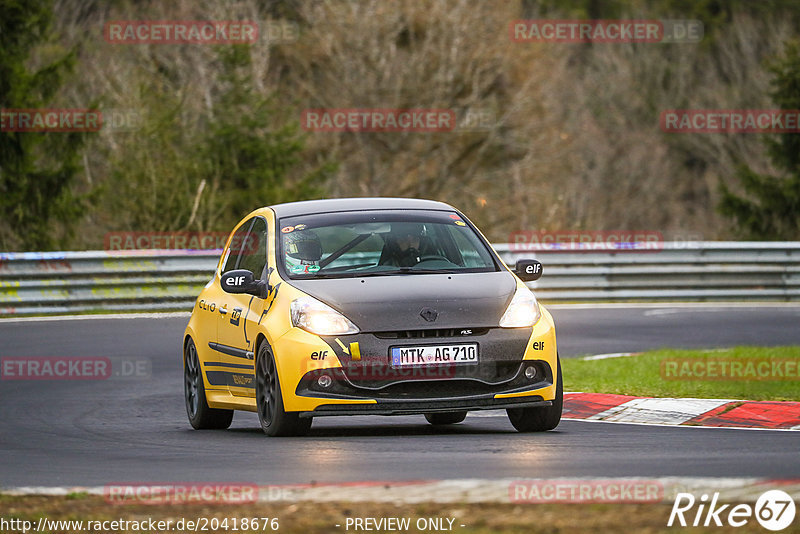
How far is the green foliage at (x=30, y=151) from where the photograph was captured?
29.2 metres

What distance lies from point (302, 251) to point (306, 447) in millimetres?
1742

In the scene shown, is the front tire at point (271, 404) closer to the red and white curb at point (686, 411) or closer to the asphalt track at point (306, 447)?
the asphalt track at point (306, 447)

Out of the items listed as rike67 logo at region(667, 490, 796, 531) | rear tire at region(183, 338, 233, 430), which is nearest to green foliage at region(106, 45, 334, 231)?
rear tire at region(183, 338, 233, 430)

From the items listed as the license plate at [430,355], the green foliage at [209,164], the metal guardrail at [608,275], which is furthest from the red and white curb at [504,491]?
the green foliage at [209,164]

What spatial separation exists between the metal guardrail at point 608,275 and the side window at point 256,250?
39.6 feet

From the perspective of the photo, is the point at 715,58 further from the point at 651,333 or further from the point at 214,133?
the point at 651,333

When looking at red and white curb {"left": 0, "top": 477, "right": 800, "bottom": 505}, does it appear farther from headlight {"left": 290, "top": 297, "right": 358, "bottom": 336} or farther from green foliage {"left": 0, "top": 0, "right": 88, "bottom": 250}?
green foliage {"left": 0, "top": 0, "right": 88, "bottom": 250}

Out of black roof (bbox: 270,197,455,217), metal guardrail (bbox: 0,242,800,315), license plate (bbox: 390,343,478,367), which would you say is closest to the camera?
license plate (bbox: 390,343,478,367)

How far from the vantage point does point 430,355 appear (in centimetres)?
982

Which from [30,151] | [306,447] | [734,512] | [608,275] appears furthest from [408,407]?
[30,151]

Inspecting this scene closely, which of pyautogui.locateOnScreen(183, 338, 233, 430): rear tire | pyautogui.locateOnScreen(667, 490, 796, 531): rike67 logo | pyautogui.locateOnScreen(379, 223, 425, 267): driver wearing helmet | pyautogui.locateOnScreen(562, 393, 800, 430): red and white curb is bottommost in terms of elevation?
pyautogui.locateOnScreen(183, 338, 233, 430): rear tire

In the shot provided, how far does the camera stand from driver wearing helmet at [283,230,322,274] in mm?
10656

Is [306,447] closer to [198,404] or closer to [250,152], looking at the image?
[198,404]

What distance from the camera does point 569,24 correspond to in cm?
5241
